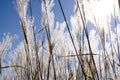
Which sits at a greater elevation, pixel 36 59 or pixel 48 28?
pixel 48 28

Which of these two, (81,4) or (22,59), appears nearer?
(81,4)

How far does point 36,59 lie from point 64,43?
44.3 inches

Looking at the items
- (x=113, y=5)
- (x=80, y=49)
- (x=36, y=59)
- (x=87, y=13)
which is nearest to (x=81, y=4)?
(x=87, y=13)

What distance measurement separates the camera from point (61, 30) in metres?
3.18

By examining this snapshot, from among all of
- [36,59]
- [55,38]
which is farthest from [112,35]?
[36,59]

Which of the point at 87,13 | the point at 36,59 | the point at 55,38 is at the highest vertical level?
the point at 87,13

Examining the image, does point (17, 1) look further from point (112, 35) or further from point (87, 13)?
point (112, 35)

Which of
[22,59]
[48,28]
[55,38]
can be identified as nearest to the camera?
[48,28]

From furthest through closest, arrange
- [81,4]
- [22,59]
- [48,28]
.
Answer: [22,59]
[48,28]
[81,4]

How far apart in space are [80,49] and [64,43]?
1114 millimetres

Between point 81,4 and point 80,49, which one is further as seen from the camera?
point 80,49

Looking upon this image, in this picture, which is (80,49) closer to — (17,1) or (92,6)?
(92,6)

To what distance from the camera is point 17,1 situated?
2461mm

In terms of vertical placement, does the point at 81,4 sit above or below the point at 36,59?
above
